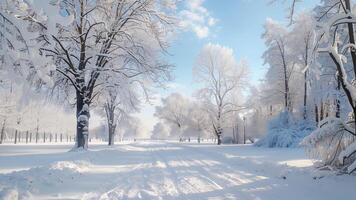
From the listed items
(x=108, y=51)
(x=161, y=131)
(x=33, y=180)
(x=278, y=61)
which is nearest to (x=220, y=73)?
(x=278, y=61)

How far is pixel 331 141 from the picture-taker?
1007 centimetres

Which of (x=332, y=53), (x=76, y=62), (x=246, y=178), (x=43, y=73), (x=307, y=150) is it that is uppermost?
(x=76, y=62)

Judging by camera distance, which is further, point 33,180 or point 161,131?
point 161,131

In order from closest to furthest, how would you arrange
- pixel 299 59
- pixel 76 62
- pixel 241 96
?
pixel 76 62 < pixel 299 59 < pixel 241 96

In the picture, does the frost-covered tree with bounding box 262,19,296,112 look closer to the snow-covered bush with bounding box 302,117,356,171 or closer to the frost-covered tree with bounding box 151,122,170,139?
the snow-covered bush with bounding box 302,117,356,171

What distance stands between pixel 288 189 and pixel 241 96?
38.7 m

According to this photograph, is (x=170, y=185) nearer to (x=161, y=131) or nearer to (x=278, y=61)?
(x=278, y=61)

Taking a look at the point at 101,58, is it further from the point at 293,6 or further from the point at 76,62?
the point at 293,6

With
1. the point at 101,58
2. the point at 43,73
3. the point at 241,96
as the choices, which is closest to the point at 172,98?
the point at 241,96

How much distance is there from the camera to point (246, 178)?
1004 centimetres

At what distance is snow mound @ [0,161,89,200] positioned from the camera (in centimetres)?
642

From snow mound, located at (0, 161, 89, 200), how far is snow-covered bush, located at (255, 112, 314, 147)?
23.4 meters

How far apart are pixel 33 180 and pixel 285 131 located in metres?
27.3

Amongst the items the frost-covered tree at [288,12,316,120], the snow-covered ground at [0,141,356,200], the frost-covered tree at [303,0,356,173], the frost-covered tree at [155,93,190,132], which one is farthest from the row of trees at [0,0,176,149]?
the frost-covered tree at [155,93,190,132]
